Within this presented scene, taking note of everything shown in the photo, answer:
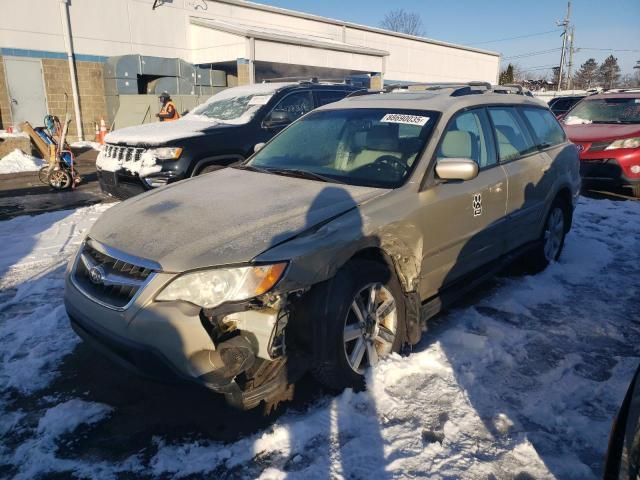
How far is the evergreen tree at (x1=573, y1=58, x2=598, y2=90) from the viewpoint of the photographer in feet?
273

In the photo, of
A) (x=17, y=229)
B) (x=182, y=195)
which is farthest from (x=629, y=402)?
(x=17, y=229)

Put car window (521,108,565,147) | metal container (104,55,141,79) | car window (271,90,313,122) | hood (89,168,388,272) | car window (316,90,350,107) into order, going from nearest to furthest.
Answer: hood (89,168,388,272) < car window (521,108,565,147) < car window (271,90,313,122) < car window (316,90,350,107) < metal container (104,55,141,79)

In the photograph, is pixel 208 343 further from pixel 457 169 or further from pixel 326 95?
pixel 326 95

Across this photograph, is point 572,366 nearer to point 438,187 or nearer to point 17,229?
point 438,187

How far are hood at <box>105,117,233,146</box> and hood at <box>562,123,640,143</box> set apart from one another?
6608 millimetres

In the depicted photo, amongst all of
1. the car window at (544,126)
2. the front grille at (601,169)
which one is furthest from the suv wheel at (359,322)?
the front grille at (601,169)

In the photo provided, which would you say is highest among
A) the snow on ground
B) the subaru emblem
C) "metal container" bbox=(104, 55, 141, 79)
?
"metal container" bbox=(104, 55, 141, 79)

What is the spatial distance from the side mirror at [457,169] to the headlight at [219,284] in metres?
1.45

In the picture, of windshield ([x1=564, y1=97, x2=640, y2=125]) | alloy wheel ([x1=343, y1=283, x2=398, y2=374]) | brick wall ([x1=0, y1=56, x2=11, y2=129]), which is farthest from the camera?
brick wall ([x1=0, y1=56, x2=11, y2=129])

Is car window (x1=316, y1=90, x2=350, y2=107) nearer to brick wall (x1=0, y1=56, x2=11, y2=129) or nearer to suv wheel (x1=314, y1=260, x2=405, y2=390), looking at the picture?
suv wheel (x1=314, y1=260, x2=405, y2=390)

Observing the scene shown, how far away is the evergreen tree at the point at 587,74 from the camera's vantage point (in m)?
83.1

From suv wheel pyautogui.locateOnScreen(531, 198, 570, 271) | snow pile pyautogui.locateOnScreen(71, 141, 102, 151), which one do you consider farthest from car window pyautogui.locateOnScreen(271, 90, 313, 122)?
snow pile pyautogui.locateOnScreen(71, 141, 102, 151)

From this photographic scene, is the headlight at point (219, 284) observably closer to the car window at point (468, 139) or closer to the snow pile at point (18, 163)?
the car window at point (468, 139)

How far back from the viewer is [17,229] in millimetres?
6617
